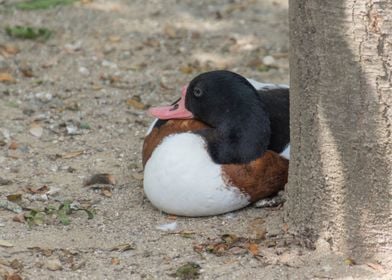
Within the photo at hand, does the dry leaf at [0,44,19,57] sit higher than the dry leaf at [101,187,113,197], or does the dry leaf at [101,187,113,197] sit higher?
the dry leaf at [0,44,19,57]

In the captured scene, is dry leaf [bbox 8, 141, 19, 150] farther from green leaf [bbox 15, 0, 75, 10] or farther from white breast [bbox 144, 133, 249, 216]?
green leaf [bbox 15, 0, 75, 10]

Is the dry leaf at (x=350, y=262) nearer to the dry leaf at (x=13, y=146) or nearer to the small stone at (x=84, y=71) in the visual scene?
the dry leaf at (x=13, y=146)

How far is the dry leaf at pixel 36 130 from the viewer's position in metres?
7.02

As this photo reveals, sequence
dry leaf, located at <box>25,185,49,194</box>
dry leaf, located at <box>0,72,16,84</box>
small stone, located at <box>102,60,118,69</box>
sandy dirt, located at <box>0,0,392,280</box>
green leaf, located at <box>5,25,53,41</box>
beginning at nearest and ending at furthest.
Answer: sandy dirt, located at <box>0,0,392,280</box> < dry leaf, located at <box>25,185,49,194</box> < dry leaf, located at <box>0,72,16,84</box> < small stone, located at <box>102,60,118,69</box> < green leaf, located at <box>5,25,53,41</box>

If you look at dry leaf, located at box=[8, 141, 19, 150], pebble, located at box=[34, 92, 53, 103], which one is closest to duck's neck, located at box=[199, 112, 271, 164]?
dry leaf, located at box=[8, 141, 19, 150]

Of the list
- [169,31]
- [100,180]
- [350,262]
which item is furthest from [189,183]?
[169,31]

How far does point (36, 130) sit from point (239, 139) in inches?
75.2

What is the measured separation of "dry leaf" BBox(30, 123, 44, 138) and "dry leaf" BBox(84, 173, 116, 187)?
0.86m

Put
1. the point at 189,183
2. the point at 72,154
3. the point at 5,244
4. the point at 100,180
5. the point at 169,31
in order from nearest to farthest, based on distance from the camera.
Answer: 1. the point at 5,244
2. the point at 189,183
3. the point at 100,180
4. the point at 72,154
5. the point at 169,31

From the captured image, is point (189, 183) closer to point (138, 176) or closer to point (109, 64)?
point (138, 176)

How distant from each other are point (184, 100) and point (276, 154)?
69cm

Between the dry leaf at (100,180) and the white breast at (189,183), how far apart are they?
22.3 inches

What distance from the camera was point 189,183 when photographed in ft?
18.4

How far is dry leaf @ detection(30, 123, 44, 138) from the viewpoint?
702 centimetres
